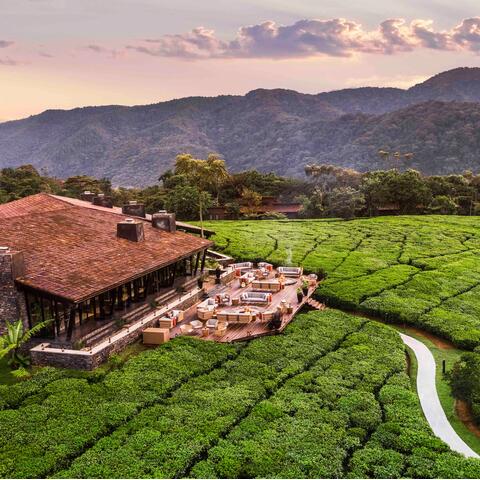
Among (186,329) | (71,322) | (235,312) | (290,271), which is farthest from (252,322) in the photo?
(290,271)

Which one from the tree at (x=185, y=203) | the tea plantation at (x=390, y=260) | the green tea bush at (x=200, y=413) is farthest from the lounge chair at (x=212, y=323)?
the tree at (x=185, y=203)

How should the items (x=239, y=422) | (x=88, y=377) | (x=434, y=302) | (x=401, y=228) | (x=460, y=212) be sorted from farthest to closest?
1. (x=460, y=212)
2. (x=401, y=228)
3. (x=434, y=302)
4. (x=88, y=377)
5. (x=239, y=422)

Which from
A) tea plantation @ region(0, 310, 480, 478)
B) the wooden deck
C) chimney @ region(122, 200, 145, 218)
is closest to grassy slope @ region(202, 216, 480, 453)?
tea plantation @ region(0, 310, 480, 478)

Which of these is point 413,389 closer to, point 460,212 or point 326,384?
point 326,384

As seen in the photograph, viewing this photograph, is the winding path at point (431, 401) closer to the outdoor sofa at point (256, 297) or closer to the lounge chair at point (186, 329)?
the outdoor sofa at point (256, 297)

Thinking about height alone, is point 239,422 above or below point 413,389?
above

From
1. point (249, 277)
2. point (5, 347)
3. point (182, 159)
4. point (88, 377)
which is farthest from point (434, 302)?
point (182, 159)

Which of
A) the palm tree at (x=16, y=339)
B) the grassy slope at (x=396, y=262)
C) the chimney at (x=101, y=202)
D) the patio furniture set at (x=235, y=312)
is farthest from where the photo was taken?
the chimney at (x=101, y=202)
